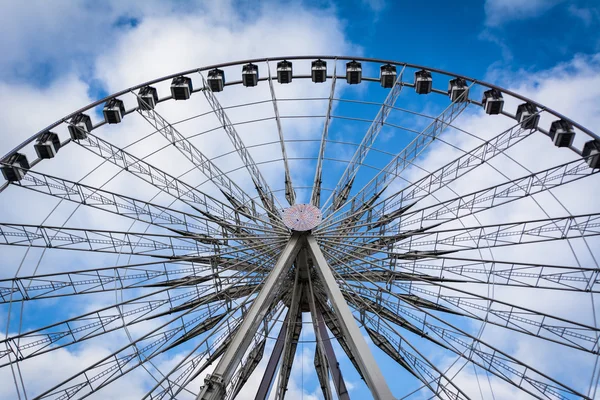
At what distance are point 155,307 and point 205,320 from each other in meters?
2.61

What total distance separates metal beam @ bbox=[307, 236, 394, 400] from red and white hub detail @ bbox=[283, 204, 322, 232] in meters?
1.54

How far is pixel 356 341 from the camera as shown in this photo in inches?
616

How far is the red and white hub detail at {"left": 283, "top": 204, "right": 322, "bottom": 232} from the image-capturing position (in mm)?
21234

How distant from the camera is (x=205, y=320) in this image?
77.8 feet

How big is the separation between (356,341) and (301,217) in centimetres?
745

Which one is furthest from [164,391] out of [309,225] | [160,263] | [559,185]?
[559,185]

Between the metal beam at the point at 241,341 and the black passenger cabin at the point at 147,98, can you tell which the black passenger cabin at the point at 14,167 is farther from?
the metal beam at the point at 241,341

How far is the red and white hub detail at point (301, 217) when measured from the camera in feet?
69.7

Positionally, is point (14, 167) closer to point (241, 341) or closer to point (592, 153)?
point (241, 341)

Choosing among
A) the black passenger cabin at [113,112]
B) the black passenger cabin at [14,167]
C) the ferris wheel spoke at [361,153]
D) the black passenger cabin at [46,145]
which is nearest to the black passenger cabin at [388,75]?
the ferris wheel spoke at [361,153]

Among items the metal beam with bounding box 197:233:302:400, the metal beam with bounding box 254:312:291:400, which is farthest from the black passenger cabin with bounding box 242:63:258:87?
the metal beam with bounding box 254:312:291:400

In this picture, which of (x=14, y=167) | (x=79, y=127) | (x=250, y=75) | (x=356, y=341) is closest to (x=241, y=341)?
(x=356, y=341)

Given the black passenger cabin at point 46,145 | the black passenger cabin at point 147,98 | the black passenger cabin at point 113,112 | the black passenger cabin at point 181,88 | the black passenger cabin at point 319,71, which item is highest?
the black passenger cabin at point 319,71

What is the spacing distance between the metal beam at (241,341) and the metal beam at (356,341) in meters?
1.51
